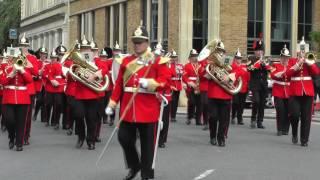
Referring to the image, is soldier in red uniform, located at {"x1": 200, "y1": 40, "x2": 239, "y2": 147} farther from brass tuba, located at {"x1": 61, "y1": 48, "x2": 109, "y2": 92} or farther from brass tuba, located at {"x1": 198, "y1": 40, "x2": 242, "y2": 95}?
brass tuba, located at {"x1": 61, "y1": 48, "x2": 109, "y2": 92}

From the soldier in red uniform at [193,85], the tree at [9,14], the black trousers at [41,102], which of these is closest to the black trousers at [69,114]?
the black trousers at [41,102]

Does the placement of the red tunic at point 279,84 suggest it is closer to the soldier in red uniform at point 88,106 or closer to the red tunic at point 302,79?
the red tunic at point 302,79

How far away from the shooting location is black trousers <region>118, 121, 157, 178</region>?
29.0 feet

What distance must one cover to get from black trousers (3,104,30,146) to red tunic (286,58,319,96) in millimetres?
5062

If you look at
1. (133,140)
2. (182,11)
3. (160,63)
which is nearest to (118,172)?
(133,140)

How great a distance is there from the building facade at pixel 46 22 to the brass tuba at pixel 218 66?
124 ft

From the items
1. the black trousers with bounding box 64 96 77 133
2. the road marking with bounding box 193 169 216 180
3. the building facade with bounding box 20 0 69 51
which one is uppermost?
the building facade with bounding box 20 0 69 51

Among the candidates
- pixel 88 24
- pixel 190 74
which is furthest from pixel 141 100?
pixel 88 24

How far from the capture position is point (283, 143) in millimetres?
14117

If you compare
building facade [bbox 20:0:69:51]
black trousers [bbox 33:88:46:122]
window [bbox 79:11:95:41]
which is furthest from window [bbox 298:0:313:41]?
building facade [bbox 20:0:69:51]

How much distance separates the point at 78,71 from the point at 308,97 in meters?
4.42

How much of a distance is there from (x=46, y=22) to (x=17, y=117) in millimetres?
46815

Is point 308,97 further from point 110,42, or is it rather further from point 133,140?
point 110,42

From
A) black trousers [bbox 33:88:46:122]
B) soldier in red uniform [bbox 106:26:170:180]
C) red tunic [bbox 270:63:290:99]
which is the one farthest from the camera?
black trousers [bbox 33:88:46:122]
